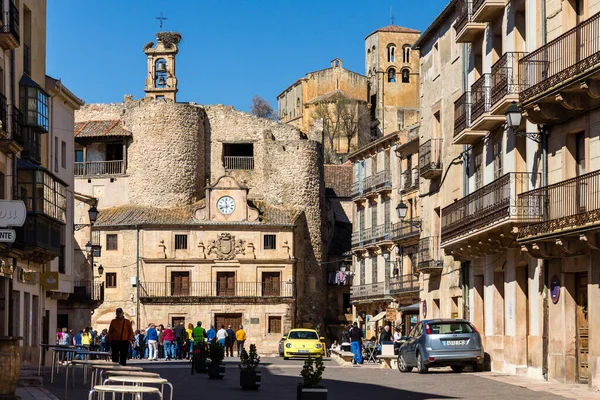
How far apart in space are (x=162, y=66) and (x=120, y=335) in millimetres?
54488

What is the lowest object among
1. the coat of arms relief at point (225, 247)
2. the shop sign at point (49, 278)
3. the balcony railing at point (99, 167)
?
the shop sign at point (49, 278)

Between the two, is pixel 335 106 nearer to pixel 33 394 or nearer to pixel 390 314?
pixel 390 314

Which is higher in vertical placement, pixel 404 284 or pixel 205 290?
pixel 404 284

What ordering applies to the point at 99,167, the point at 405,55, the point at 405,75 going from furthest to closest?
the point at 405,55 → the point at 405,75 → the point at 99,167

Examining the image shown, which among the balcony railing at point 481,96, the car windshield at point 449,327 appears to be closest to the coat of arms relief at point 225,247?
the balcony railing at point 481,96

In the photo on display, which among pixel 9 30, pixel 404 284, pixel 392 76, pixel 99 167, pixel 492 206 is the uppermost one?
pixel 392 76

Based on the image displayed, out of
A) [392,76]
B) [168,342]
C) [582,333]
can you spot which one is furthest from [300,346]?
[392,76]

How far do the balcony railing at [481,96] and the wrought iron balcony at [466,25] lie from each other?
190cm

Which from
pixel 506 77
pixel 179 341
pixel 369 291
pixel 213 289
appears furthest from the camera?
pixel 213 289

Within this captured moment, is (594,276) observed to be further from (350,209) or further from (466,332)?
(350,209)

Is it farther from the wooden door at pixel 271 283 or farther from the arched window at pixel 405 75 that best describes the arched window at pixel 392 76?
the wooden door at pixel 271 283

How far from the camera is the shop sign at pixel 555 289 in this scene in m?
25.5

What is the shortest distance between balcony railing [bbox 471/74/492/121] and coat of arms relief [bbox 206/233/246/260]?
42927 mm

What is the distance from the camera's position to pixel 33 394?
20.2 m
